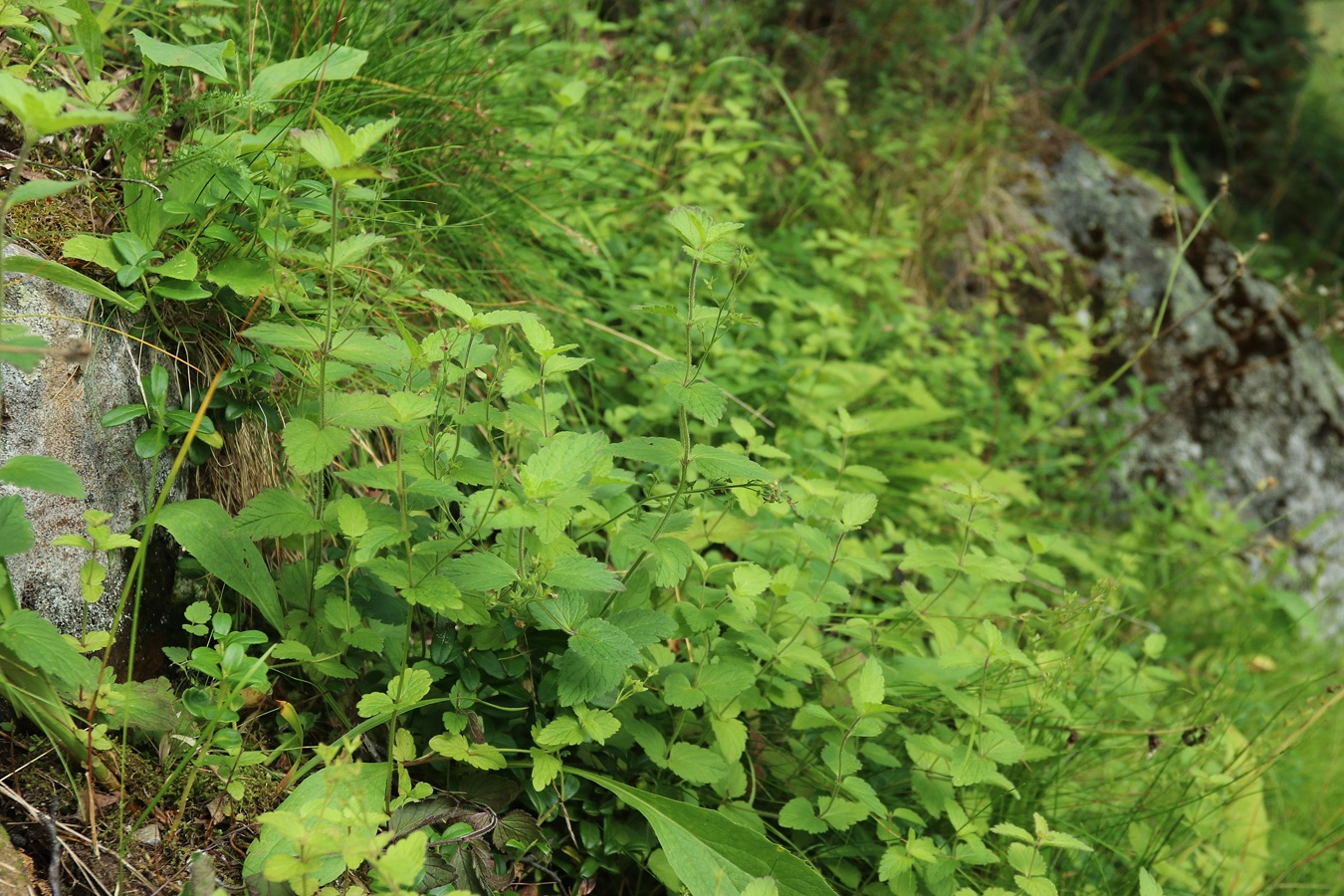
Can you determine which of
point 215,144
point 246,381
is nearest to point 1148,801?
point 246,381

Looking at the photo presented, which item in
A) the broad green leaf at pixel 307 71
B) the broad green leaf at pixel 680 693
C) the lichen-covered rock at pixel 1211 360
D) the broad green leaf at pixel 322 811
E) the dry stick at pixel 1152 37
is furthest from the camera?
the dry stick at pixel 1152 37

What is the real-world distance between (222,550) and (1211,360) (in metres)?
4.10

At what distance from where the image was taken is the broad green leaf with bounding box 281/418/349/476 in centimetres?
111

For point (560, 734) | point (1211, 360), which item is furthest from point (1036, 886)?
point (1211, 360)

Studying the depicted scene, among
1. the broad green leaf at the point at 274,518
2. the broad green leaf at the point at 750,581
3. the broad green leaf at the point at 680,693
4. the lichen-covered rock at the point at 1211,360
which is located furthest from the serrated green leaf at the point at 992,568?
the lichen-covered rock at the point at 1211,360

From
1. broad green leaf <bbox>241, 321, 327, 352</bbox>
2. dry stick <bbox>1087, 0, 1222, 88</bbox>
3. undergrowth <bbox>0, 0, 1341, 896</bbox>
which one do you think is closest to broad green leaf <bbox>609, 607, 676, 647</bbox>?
undergrowth <bbox>0, 0, 1341, 896</bbox>

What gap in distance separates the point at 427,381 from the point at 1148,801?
4.90 ft

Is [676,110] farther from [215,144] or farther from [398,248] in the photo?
[215,144]

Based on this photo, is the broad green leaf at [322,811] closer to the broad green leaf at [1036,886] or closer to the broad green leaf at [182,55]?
the broad green leaf at [1036,886]

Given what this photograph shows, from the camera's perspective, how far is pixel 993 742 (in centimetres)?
143

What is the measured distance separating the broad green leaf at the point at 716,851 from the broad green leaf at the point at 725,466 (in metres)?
0.44

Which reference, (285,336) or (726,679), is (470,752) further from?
(285,336)

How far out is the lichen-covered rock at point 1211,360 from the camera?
13.1 feet

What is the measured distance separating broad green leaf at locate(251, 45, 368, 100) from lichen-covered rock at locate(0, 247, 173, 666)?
1.34 feet
